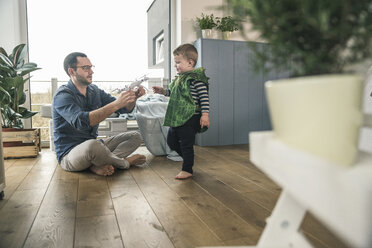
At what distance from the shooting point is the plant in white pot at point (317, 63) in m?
0.37

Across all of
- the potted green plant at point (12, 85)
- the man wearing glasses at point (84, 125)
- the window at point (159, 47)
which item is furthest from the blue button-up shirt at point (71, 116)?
the window at point (159, 47)

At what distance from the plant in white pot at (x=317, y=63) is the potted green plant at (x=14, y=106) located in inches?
105

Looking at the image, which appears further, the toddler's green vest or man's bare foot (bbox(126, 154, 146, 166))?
man's bare foot (bbox(126, 154, 146, 166))

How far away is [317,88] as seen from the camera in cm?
37

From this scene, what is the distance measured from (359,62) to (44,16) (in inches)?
137

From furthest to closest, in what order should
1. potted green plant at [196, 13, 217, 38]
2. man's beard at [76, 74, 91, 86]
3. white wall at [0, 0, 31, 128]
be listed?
potted green plant at [196, 13, 217, 38] < white wall at [0, 0, 31, 128] < man's beard at [76, 74, 91, 86]

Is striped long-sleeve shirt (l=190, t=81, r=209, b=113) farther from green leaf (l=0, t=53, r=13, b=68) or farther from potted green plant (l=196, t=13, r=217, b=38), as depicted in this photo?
green leaf (l=0, t=53, r=13, b=68)

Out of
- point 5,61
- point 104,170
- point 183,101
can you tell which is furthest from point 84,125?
point 5,61

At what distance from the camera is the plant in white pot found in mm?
365

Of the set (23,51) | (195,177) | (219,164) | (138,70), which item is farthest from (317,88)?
(138,70)

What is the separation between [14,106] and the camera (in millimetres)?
2689

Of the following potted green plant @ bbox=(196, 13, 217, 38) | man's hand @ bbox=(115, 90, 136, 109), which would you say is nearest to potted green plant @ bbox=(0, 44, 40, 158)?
man's hand @ bbox=(115, 90, 136, 109)

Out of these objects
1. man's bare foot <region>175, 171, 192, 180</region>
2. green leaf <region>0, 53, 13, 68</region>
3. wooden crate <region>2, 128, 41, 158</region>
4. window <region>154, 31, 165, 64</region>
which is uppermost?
window <region>154, 31, 165, 64</region>

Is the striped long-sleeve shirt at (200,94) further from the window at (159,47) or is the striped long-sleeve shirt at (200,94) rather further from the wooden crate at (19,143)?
the window at (159,47)
